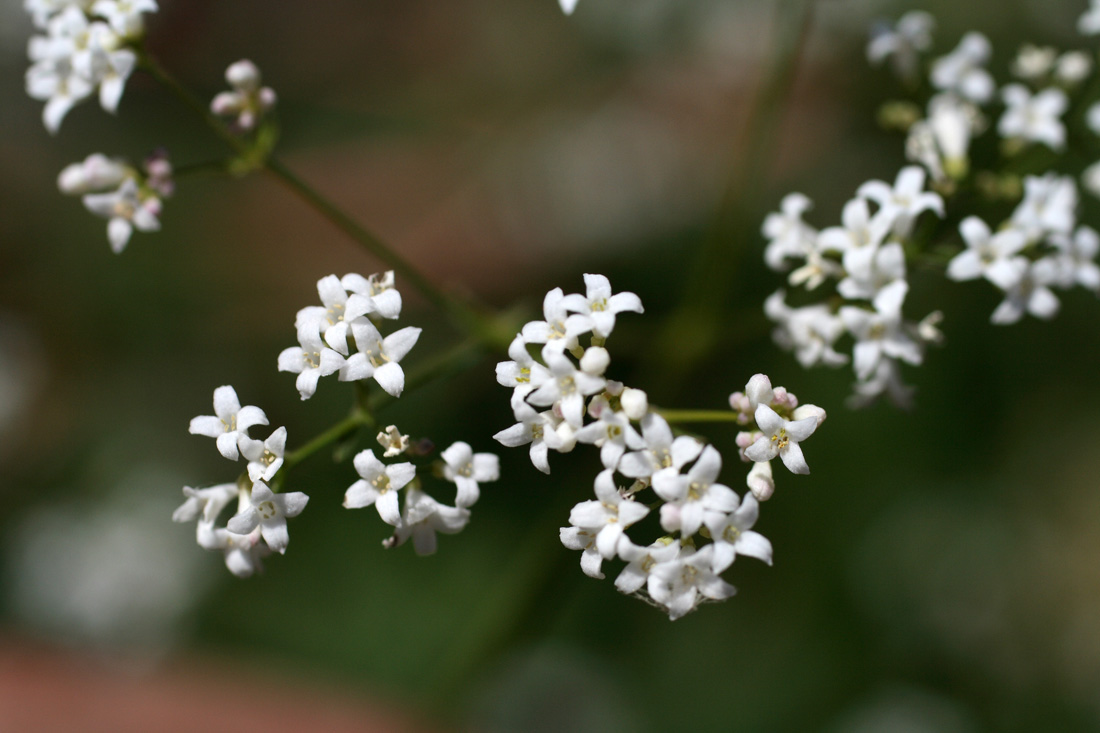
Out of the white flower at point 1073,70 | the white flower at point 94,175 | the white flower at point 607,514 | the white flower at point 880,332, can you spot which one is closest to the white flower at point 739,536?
the white flower at point 607,514

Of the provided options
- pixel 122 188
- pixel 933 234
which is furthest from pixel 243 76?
pixel 933 234

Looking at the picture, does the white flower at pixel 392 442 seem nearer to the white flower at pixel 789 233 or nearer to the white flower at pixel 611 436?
the white flower at pixel 611 436

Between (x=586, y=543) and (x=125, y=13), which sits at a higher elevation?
(x=125, y=13)

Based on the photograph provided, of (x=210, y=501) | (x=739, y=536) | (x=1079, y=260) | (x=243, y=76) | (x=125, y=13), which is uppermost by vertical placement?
(x=125, y=13)

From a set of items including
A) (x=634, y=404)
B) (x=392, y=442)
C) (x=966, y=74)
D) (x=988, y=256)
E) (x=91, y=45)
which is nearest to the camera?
(x=634, y=404)

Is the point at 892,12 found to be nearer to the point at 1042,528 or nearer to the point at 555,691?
the point at 1042,528

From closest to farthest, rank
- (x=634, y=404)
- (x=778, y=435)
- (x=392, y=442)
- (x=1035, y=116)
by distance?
(x=634, y=404) → (x=778, y=435) → (x=392, y=442) → (x=1035, y=116)

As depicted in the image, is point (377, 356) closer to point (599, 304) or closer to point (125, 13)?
point (599, 304)

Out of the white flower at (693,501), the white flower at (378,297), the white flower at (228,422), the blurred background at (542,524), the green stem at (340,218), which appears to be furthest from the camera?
the blurred background at (542,524)

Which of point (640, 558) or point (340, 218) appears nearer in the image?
point (640, 558)
